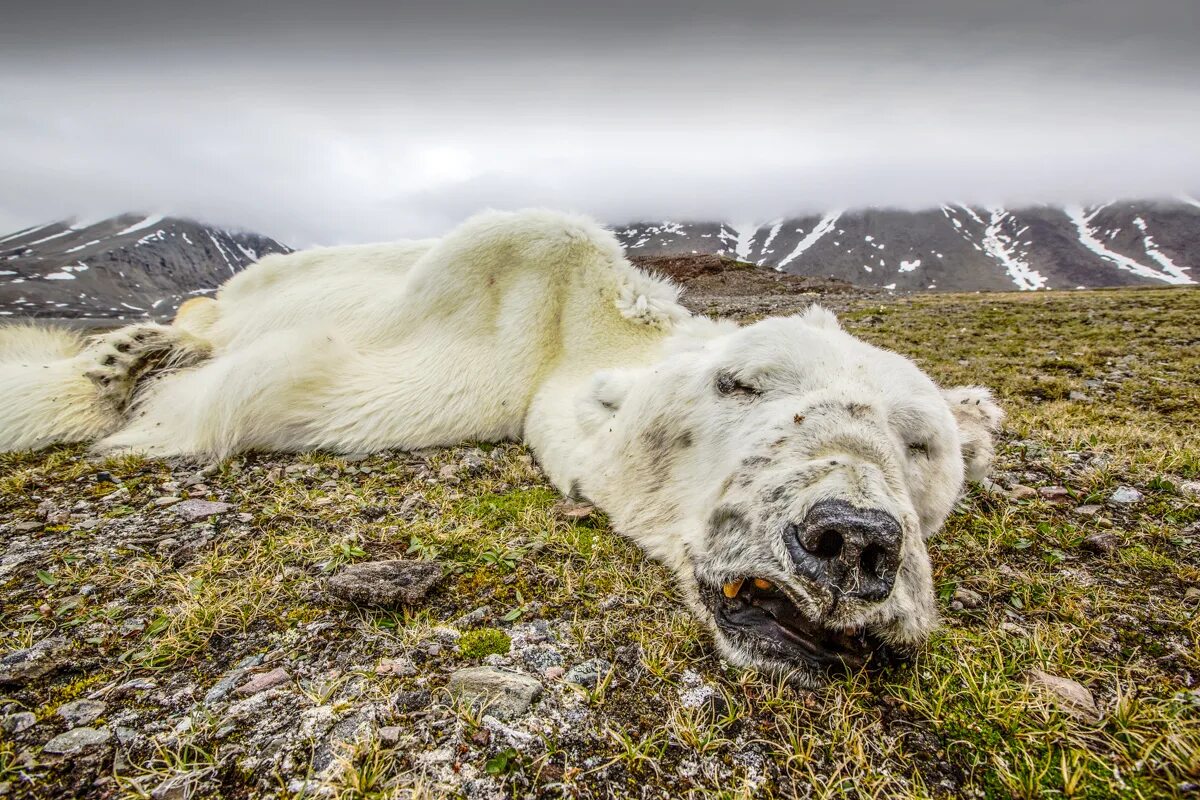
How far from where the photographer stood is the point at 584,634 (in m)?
2.10

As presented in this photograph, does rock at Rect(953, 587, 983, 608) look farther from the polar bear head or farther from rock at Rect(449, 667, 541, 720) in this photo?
rock at Rect(449, 667, 541, 720)

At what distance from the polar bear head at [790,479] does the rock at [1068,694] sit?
1.16ft

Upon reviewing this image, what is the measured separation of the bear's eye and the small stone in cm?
190

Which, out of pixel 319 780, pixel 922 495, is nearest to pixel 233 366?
pixel 319 780

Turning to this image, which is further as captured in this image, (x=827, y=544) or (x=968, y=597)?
(x=968, y=597)

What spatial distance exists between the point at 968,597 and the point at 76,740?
337 centimetres

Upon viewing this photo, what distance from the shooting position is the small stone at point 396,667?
71.1 inches

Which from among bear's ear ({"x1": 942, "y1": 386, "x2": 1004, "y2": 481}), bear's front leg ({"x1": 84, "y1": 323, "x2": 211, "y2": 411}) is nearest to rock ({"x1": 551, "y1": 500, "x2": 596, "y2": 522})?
bear's ear ({"x1": 942, "y1": 386, "x2": 1004, "y2": 481})

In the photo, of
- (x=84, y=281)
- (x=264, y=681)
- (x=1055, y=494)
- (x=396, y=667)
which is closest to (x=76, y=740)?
(x=264, y=681)

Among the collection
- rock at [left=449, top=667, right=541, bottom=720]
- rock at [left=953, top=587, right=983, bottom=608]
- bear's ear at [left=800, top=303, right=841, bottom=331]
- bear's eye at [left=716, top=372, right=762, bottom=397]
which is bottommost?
rock at [left=953, top=587, right=983, bottom=608]

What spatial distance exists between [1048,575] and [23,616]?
451cm

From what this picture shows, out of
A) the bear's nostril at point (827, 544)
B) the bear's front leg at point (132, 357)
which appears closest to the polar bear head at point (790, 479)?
the bear's nostril at point (827, 544)

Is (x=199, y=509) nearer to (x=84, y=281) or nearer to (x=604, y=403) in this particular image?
(x=604, y=403)

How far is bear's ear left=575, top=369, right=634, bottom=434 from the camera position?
3.42 metres
